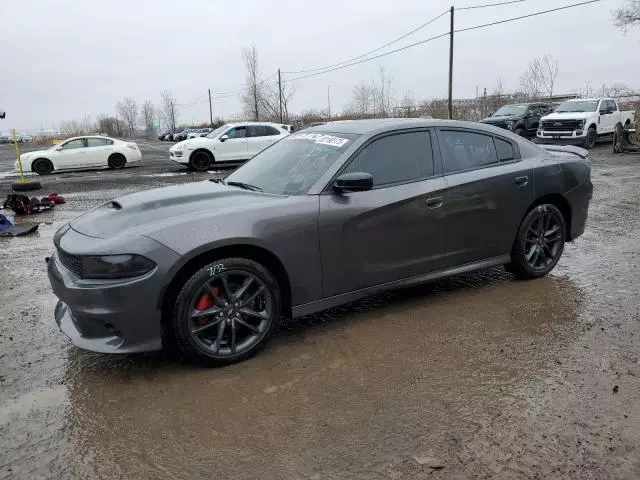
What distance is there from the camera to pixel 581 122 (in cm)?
2011

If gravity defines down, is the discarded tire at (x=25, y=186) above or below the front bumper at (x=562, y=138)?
below

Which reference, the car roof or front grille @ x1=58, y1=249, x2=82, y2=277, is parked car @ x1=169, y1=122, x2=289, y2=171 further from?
front grille @ x1=58, y1=249, x2=82, y2=277

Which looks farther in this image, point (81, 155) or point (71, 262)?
point (81, 155)

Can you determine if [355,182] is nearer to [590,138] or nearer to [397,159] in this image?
[397,159]

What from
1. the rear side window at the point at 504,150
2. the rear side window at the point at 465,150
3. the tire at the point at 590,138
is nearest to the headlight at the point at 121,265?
the rear side window at the point at 465,150

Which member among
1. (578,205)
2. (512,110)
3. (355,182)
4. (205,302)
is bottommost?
(205,302)

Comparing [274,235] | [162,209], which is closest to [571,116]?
[274,235]

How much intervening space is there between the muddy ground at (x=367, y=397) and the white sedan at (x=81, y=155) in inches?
631

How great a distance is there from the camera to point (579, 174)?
5.22 metres

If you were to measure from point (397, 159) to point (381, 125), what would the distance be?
0.34m

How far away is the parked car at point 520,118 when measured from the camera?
79.1 feet

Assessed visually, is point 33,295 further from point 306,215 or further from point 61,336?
point 306,215

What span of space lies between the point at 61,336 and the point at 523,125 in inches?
951

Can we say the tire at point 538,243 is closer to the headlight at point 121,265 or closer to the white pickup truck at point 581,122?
the headlight at point 121,265
